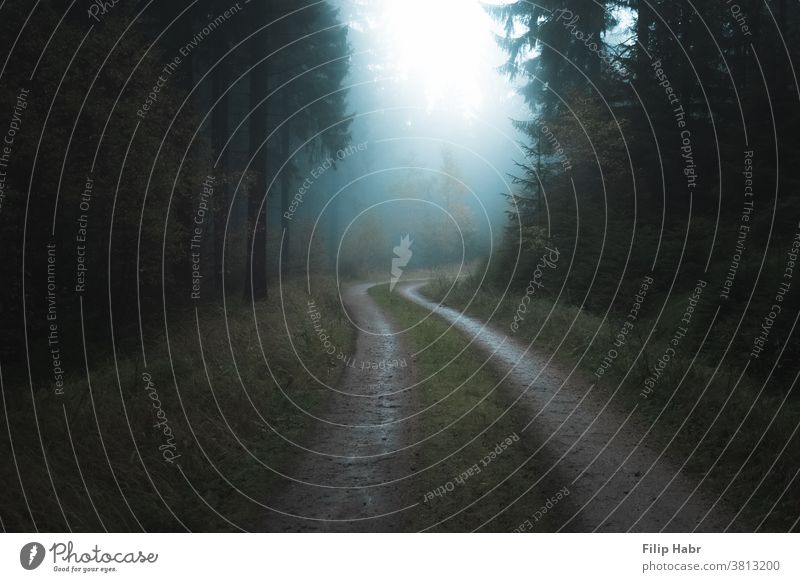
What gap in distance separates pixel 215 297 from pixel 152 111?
334 inches

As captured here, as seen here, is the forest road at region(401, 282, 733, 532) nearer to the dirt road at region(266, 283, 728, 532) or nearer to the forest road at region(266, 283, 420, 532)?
the dirt road at region(266, 283, 728, 532)

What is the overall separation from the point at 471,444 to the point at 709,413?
408cm

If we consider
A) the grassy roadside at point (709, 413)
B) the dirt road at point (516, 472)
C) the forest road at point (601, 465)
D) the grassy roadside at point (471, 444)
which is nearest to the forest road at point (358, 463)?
the dirt road at point (516, 472)

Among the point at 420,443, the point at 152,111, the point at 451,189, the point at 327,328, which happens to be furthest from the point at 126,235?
the point at 451,189

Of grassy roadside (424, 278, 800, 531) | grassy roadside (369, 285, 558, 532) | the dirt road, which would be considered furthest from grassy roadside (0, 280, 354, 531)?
grassy roadside (424, 278, 800, 531)

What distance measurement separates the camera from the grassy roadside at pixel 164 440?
18.1 feet

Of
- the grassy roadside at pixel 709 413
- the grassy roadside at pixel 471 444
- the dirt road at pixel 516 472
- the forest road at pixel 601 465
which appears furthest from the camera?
the grassy roadside at pixel 709 413

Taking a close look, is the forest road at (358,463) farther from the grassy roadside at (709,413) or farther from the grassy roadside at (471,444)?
the grassy roadside at (709,413)

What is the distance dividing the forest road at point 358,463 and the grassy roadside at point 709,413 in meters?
3.78

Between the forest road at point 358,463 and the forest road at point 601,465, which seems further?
the forest road at point 358,463

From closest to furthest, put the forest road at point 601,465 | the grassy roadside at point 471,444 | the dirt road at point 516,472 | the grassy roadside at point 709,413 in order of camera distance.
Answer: the forest road at point 601,465 < the dirt road at point 516,472 < the grassy roadside at point 471,444 < the grassy roadside at point 709,413

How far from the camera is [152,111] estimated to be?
1266 centimetres
